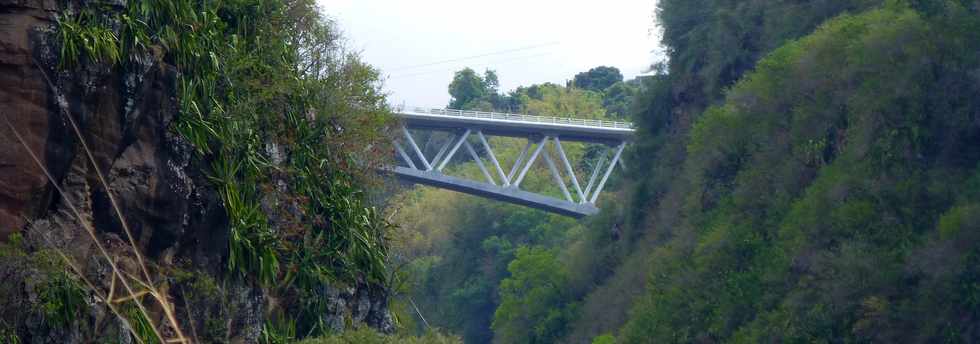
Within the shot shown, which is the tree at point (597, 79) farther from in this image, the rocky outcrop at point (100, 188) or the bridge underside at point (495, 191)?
the rocky outcrop at point (100, 188)

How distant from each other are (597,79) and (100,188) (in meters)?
80.2

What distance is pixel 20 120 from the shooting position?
14500 millimetres

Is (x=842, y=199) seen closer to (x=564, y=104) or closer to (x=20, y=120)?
(x=20, y=120)

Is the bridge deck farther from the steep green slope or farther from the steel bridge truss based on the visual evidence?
the steep green slope

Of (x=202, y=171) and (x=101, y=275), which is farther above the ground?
(x=202, y=171)

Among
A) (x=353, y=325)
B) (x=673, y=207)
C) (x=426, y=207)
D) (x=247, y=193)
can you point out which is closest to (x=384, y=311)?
(x=353, y=325)

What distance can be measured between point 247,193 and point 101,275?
11.0 ft

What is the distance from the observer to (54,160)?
48.8ft

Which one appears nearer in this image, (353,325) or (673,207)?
(353,325)

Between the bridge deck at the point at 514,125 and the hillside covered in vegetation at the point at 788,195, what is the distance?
1798 mm

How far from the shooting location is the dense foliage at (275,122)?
16.6 m

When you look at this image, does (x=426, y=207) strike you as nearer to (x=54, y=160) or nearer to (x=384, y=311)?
(x=384, y=311)

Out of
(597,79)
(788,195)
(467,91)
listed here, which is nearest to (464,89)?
(467,91)

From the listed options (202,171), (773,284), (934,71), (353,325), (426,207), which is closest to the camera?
(202,171)
